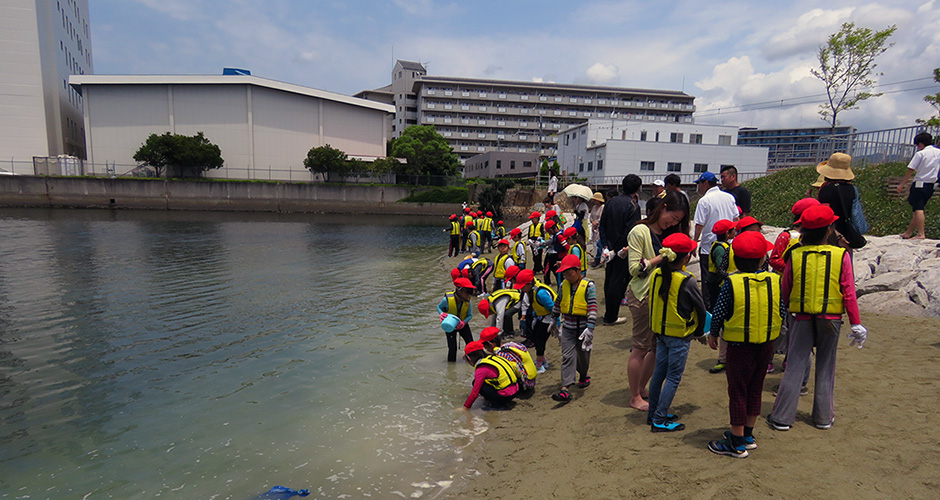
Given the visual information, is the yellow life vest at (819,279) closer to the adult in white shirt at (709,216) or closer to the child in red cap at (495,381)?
the adult in white shirt at (709,216)

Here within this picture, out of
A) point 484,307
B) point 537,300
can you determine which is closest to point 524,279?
point 537,300

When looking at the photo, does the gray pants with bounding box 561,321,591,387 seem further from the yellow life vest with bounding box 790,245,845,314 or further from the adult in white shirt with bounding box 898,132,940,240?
the adult in white shirt with bounding box 898,132,940,240

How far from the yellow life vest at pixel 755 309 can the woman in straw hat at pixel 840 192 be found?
2.23 metres

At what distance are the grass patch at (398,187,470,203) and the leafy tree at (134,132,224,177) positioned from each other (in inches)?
911

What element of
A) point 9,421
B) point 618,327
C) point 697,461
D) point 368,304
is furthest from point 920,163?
point 9,421

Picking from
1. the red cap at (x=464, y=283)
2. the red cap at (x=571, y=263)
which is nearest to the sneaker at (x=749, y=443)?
the red cap at (x=571, y=263)

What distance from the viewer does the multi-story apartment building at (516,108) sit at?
8744 cm

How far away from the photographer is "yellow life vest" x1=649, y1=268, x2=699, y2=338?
4.25 m

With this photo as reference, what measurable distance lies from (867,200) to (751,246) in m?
13.1

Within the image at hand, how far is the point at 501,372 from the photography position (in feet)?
20.5

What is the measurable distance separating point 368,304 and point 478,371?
7078mm

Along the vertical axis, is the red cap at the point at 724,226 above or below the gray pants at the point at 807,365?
above

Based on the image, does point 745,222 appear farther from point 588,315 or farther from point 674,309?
point 588,315

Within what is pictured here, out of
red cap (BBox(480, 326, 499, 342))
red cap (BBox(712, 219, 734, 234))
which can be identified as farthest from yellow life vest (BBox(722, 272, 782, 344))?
red cap (BBox(480, 326, 499, 342))
